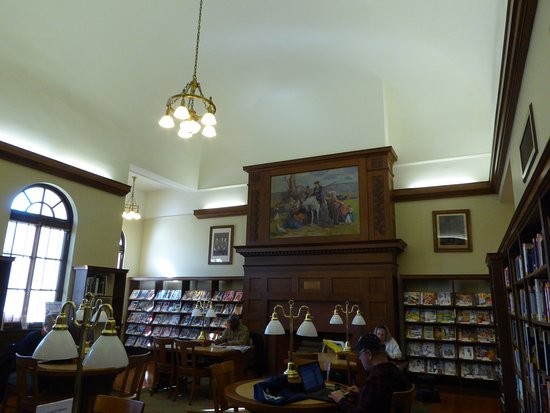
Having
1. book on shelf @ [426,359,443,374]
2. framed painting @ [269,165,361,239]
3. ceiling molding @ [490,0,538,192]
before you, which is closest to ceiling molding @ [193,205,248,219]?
framed painting @ [269,165,361,239]

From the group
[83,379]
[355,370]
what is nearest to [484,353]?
[355,370]

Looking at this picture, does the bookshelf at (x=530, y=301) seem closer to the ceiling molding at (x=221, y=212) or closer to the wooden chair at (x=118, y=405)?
the wooden chair at (x=118, y=405)

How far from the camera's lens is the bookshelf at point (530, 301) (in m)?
2.57

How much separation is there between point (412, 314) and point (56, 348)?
703 cm

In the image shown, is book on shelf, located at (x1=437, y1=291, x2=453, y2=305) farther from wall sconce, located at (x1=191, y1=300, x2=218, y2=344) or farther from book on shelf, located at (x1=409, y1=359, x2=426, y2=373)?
wall sconce, located at (x1=191, y1=300, x2=218, y2=344)

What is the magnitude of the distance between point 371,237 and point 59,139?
239 inches

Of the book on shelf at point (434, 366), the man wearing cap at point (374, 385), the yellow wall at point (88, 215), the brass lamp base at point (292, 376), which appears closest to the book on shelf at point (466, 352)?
the book on shelf at point (434, 366)

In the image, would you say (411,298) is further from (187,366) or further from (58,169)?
(58,169)

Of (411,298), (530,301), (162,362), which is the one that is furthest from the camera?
(411,298)

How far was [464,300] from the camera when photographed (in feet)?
24.2

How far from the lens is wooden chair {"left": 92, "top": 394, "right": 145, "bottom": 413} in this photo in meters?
2.52

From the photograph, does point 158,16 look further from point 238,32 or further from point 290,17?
point 290,17

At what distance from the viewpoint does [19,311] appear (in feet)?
22.2

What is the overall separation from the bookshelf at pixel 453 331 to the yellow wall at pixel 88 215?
231 inches
